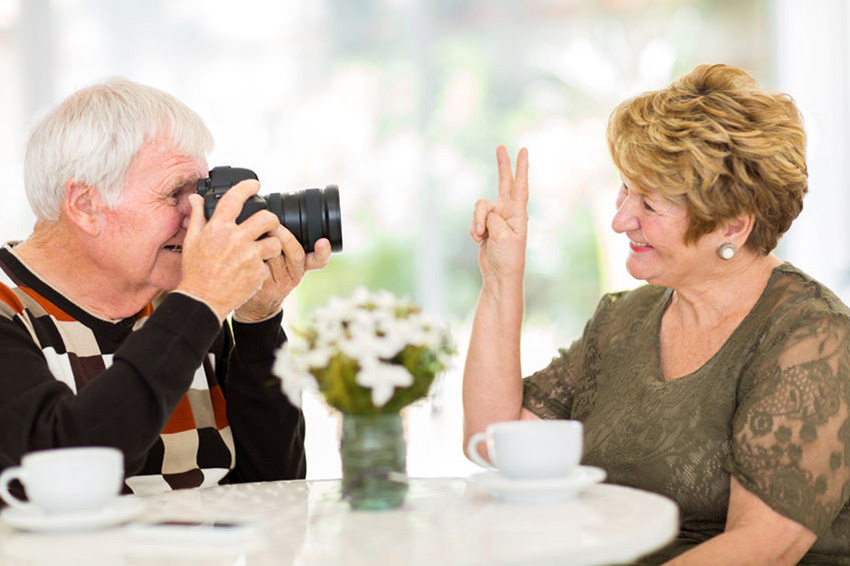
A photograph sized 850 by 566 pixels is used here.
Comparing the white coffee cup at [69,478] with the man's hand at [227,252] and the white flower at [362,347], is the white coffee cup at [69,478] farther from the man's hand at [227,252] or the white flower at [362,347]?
the man's hand at [227,252]

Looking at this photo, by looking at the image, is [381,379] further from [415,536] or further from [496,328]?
[496,328]

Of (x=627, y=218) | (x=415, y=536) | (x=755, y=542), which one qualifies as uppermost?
(x=627, y=218)

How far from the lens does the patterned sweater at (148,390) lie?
1220 millimetres

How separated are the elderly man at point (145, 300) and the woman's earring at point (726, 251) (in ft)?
2.07

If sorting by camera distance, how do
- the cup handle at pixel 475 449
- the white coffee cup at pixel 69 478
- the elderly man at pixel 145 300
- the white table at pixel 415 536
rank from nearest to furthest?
A: the white table at pixel 415 536, the white coffee cup at pixel 69 478, the cup handle at pixel 475 449, the elderly man at pixel 145 300

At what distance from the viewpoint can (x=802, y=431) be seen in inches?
50.7

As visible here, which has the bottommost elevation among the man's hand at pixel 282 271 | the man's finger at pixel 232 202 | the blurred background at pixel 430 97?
the man's hand at pixel 282 271

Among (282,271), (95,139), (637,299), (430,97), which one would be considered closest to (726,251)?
(637,299)

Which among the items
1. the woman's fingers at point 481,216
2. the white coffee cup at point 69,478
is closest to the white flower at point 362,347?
the white coffee cup at point 69,478

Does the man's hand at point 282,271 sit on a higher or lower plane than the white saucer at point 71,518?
higher

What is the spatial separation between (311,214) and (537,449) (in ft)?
2.08

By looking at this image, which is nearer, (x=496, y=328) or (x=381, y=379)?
(x=381, y=379)

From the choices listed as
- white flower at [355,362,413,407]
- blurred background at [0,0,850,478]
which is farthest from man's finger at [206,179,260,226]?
blurred background at [0,0,850,478]

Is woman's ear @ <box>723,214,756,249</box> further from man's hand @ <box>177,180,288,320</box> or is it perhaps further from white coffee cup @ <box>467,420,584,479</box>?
man's hand @ <box>177,180,288,320</box>
